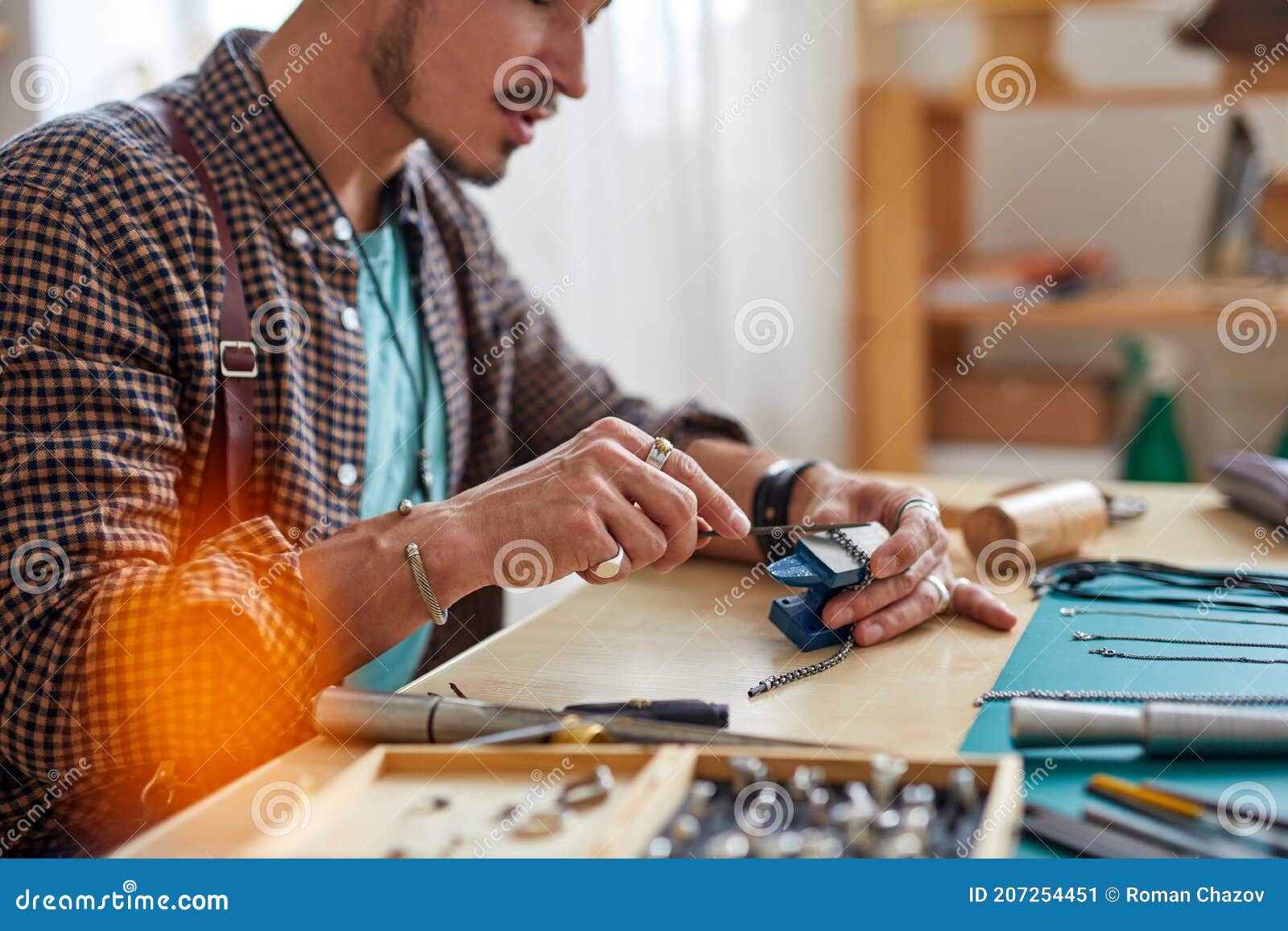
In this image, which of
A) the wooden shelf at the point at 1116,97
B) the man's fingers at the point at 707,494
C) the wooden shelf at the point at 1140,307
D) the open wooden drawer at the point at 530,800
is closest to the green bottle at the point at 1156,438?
the wooden shelf at the point at 1140,307

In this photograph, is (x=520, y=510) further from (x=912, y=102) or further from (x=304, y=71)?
(x=912, y=102)

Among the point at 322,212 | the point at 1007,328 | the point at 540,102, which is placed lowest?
the point at 1007,328

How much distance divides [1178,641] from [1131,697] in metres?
0.14

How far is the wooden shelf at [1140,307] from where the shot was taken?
2.51 m

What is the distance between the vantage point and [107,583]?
0.84 meters

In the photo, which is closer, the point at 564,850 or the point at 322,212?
the point at 564,850

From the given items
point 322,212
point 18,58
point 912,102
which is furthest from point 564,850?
point 912,102

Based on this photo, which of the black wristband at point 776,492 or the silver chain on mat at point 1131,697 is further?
the black wristband at point 776,492

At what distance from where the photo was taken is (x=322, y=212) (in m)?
1.20

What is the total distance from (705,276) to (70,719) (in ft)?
5.95

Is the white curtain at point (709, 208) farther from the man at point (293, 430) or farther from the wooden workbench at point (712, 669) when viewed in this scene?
the wooden workbench at point (712, 669)

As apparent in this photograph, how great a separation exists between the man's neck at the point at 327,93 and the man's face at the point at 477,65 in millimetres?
22

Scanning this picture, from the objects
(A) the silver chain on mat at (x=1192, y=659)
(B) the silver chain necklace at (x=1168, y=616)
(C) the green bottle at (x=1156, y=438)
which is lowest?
(C) the green bottle at (x=1156, y=438)

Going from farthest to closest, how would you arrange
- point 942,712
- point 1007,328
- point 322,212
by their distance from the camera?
1. point 1007,328
2. point 322,212
3. point 942,712
